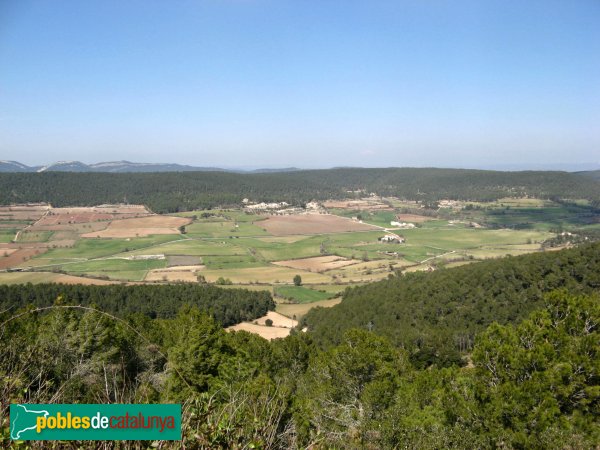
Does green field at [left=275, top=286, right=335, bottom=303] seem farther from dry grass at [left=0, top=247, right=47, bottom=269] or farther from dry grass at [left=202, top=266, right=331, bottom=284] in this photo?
dry grass at [left=0, top=247, right=47, bottom=269]

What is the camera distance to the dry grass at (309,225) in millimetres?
100375

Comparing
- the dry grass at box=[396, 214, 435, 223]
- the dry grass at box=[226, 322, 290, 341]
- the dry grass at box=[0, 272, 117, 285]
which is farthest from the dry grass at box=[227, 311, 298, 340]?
the dry grass at box=[396, 214, 435, 223]

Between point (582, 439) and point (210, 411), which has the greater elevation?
point (210, 411)

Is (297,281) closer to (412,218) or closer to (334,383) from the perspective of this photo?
(334,383)

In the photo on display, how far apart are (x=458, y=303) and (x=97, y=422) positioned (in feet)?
136

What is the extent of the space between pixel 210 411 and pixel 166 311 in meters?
44.2

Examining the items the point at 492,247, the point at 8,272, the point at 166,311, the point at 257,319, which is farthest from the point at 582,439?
the point at 492,247

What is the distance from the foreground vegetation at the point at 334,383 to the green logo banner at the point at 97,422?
0.11m

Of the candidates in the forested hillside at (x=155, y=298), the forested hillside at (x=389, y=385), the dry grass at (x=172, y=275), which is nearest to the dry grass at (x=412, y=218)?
the dry grass at (x=172, y=275)

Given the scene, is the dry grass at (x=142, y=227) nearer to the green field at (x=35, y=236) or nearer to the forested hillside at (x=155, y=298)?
the green field at (x=35, y=236)

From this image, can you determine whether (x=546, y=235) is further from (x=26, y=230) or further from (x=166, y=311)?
(x=26, y=230)

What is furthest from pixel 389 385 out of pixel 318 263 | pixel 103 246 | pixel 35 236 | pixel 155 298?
pixel 35 236

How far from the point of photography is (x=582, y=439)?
32.0 feet

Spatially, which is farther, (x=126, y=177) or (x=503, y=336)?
(x=126, y=177)
